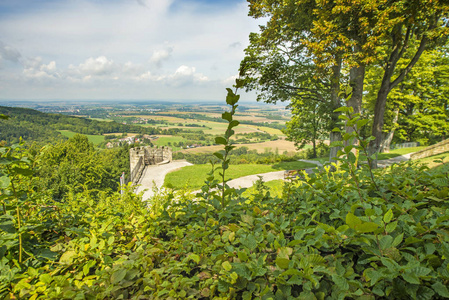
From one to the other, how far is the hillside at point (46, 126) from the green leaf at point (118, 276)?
65.9 meters

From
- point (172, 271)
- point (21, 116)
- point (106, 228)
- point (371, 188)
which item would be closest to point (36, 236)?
point (106, 228)

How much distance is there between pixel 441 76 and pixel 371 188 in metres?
26.1

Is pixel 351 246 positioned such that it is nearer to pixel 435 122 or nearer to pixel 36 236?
pixel 36 236

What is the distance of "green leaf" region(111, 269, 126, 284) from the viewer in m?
0.99

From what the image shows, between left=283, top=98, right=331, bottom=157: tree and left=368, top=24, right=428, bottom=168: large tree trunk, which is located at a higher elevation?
left=368, top=24, right=428, bottom=168: large tree trunk

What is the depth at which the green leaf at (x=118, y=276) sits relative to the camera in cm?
99

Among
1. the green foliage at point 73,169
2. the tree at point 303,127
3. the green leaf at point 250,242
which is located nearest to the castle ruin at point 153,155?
the green foliage at point 73,169

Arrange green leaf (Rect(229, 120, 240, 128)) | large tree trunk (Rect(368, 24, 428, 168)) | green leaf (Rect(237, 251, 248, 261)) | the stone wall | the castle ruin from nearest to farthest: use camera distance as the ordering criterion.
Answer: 1. green leaf (Rect(237, 251, 248, 261))
2. green leaf (Rect(229, 120, 240, 128))
3. large tree trunk (Rect(368, 24, 428, 168))
4. the stone wall
5. the castle ruin

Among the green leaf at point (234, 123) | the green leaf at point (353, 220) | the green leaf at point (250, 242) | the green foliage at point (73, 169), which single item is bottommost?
the green foliage at point (73, 169)

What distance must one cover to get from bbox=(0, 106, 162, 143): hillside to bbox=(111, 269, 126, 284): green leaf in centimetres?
6595

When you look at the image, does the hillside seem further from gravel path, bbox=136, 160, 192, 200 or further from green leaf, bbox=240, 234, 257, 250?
green leaf, bbox=240, 234, 257, 250

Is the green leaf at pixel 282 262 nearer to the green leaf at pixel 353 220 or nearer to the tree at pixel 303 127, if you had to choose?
the green leaf at pixel 353 220

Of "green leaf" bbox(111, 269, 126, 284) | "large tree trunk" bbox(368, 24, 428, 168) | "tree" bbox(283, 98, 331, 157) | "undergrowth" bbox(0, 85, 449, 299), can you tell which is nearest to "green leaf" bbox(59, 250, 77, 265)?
"undergrowth" bbox(0, 85, 449, 299)

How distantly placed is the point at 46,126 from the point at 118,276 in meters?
87.2
